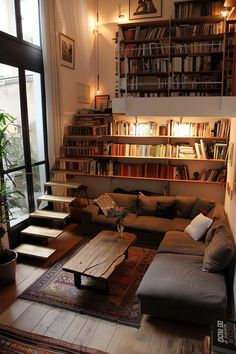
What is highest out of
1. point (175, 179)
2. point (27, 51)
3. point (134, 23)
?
point (134, 23)

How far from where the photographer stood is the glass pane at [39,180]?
4.56 metres

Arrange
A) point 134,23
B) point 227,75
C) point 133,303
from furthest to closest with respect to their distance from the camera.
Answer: point 134,23 → point 227,75 → point 133,303

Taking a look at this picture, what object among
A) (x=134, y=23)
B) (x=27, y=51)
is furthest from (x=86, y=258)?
(x=134, y=23)

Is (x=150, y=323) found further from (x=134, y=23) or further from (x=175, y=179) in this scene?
(x=134, y=23)

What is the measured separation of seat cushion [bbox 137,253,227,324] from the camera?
2393mm

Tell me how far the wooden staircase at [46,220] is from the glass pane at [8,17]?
229 cm

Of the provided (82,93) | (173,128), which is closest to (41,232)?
(173,128)

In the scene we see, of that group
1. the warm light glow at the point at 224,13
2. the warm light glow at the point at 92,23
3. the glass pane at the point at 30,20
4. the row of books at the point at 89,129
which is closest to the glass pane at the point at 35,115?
the glass pane at the point at 30,20

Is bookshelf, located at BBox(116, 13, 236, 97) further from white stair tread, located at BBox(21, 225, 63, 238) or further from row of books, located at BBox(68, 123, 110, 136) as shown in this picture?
white stair tread, located at BBox(21, 225, 63, 238)

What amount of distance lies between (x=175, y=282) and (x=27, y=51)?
3769 millimetres

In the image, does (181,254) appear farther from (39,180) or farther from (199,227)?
(39,180)

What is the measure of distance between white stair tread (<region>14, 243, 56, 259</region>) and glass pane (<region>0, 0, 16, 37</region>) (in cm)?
296

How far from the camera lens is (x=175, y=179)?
16.1ft

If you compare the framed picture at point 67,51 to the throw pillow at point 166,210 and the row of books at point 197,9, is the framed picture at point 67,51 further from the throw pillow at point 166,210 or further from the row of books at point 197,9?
the throw pillow at point 166,210
